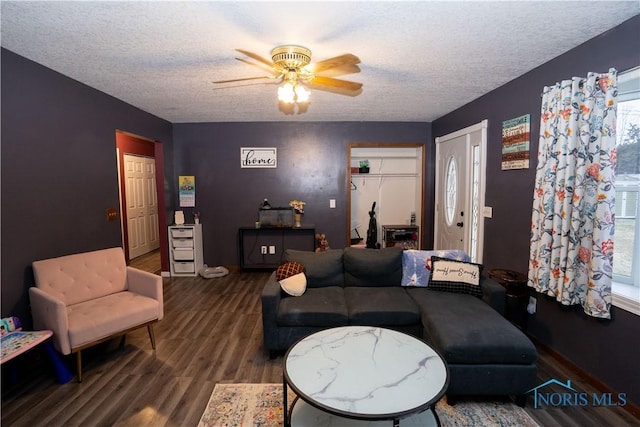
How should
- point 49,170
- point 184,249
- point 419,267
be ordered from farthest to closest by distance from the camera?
point 184,249
point 419,267
point 49,170

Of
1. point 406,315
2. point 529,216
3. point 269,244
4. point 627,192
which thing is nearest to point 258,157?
point 269,244

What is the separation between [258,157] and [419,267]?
3190 mm

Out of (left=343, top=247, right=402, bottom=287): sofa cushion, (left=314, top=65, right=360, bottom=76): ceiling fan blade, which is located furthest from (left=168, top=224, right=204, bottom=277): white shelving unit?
(left=314, top=65, right=360, bottom=76): ceiling fan blade

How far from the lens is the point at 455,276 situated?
109 inches

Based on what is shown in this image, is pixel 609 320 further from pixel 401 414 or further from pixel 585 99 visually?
pixel 401 414

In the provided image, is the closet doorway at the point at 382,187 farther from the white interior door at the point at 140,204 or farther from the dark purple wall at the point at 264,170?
the white interior door at the point at 140,204

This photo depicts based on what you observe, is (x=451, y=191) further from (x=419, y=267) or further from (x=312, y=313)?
(x=312, y=313)

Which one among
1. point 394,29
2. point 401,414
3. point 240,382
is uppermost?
point 394,29

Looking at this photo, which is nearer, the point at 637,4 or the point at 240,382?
the point at 637,4

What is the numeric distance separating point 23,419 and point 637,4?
448 centimetres

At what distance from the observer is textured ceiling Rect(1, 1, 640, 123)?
1767mm

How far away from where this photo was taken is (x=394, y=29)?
2.00 meters

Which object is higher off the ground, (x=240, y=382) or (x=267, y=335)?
(x=267, y=335)

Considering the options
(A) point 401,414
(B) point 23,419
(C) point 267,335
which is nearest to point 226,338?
(C) point 267,335
